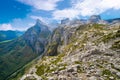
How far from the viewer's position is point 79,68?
7506 centimetres

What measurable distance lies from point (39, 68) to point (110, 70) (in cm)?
3622

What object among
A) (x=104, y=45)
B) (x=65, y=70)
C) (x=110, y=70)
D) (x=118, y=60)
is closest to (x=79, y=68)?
(x=65, y=70)

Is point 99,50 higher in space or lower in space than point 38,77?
higher

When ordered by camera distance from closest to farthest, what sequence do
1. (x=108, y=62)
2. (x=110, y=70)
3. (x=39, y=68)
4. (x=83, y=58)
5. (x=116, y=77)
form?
1. (x=116, y=77)
2. (x=110, y=70)
3. (x=108, y=62)
4. (x=83, y=58)
5. (x=39, y=68)

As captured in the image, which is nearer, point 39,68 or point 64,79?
point 64,79

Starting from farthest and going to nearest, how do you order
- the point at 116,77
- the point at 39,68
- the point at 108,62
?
1. the point at 39,68
2. the point at 108,62
3. the point at 116,77

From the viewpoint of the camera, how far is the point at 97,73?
69562mm

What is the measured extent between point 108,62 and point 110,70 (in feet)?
21.2

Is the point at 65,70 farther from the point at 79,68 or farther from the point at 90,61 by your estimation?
the point at 90,61

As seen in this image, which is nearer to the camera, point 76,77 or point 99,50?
point 76,77

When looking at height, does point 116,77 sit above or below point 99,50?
below

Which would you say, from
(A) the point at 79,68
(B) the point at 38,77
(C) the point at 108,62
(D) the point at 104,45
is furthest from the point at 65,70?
(D) the point at 104,45

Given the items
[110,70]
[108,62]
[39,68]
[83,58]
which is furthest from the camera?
[39,68]

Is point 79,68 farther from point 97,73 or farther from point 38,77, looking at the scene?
point 38,77
